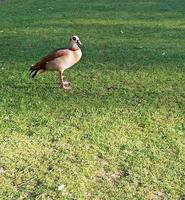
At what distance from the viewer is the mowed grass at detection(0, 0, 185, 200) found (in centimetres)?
380

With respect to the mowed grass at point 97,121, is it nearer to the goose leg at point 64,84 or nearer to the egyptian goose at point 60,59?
the goose leg at point 64,84

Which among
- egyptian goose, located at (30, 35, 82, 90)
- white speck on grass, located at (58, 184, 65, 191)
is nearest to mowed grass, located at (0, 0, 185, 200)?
white speck on grass, located at (58, 184, 65, 191)

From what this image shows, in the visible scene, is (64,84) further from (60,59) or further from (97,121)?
(97,121)

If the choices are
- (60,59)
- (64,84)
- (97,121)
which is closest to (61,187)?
(97,121)

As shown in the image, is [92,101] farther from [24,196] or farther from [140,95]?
[24,196]

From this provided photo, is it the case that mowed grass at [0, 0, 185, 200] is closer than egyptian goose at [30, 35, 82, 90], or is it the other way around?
mowed grass at [0, 0, 185, 200]

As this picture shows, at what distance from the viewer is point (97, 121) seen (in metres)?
4.84

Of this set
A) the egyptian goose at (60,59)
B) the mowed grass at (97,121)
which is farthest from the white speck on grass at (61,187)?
the egyptian goose at (60,59)

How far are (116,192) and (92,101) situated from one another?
177 centimetres

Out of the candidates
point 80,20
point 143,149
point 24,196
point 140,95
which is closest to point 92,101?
point 140,95

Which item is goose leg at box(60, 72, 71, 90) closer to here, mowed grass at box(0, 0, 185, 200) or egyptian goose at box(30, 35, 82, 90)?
mowed grass at box(0, 0, 185, 200)

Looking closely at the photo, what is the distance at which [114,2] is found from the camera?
44.3 feet

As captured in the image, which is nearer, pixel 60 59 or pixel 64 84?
pixel 60 59

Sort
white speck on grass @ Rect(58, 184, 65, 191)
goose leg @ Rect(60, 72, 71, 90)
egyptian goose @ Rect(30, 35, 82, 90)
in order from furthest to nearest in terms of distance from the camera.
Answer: goose leg @ Rect(60, 72, 71, 90)
egyptian goose @ Rect(30, 35, 82, 90)
white speck on grass @ Rect(58, 184, 65, 191)
